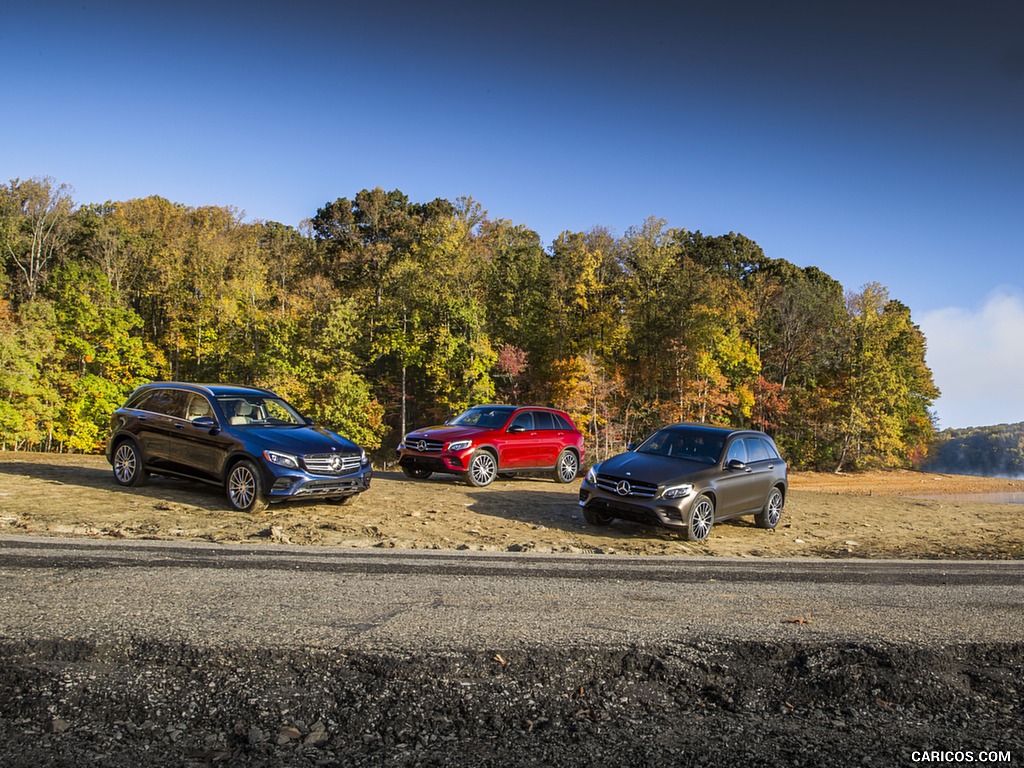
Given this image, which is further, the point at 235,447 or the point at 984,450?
the point at 984,450

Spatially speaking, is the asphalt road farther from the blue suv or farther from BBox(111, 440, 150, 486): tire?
BBox(111, 440, 150, 486): tire

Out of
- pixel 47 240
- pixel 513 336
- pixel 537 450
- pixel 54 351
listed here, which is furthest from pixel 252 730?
pixel 47 240

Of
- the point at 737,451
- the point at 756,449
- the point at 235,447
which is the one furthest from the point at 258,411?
the point at 756,449

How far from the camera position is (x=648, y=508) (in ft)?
38.3

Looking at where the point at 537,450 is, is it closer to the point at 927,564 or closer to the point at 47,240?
the point at 927,564

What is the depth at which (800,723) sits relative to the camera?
168 inches

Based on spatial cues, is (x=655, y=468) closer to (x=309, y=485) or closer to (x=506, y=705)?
(x=309, y=485)

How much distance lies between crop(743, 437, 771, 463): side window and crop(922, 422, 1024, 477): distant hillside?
61912mm

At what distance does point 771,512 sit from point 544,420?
6.25 metres

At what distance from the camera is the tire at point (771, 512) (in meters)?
13.9

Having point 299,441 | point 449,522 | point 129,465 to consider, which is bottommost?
point 449,522

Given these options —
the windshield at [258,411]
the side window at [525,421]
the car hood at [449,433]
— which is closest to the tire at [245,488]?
the windshield at [258,411]

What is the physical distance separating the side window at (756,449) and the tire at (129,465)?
426 inches

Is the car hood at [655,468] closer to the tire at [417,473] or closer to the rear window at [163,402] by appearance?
the tire at [417,473]
